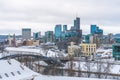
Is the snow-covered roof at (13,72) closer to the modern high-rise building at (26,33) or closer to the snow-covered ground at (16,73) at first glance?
the snow-covered ground at (16,73)

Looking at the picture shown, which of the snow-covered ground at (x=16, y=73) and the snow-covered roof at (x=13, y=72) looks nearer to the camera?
the snow-covered ground at (x=16, y=73)

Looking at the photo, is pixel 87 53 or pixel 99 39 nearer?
pixel 87 53

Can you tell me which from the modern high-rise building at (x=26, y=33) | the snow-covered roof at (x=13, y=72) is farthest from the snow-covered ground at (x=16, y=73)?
the modern high-rise building at (x=26, y=33)

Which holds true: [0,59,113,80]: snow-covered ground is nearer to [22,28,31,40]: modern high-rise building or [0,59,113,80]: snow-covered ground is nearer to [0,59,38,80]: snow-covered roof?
[0,59,38,80]: snow-covered roof

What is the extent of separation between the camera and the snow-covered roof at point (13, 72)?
14.6 metres

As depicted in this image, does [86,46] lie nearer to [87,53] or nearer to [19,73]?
[87,53]

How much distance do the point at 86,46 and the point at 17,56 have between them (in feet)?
85.9

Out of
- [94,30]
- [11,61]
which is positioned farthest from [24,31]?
[11,61]

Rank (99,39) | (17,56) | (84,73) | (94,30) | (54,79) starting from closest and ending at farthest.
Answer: (54,79) < (84,73) < (17,56) < (99,39) < (94,30)

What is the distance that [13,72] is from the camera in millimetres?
15219

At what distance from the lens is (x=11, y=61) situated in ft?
Result: 52.9

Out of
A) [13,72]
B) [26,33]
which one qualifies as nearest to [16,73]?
[13,72]

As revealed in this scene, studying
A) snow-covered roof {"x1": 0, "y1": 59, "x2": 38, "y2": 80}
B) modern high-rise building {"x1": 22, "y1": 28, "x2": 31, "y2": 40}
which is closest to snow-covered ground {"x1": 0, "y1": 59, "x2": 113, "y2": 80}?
snow-covered roof {"x1": 0, "y1": 59, "x2": 38, "y2": 80}

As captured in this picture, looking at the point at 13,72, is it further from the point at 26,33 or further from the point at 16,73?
the point at 26,33
